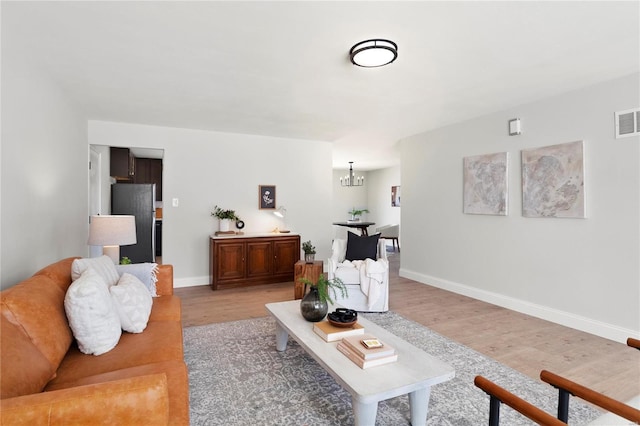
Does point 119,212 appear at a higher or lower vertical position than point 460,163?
lower

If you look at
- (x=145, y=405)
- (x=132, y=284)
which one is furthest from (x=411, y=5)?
(x=132, y=284)

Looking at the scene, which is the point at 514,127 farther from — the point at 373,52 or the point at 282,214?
the point at 282,214

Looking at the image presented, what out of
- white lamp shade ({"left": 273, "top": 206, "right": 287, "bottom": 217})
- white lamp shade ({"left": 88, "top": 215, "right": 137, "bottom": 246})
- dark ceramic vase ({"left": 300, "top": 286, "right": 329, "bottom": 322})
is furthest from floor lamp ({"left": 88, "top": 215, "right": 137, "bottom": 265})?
white lamp shade ({"left": 273, "top": 206, "right": 287, "bottom": 217})

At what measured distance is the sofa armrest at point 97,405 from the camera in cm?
105

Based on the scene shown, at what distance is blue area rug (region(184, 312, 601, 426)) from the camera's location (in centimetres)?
191

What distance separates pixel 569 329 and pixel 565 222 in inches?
41.9

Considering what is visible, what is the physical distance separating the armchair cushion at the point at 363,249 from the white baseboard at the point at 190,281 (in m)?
2.33

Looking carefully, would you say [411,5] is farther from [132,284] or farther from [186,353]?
[186,353]

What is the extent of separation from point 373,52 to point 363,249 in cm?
239

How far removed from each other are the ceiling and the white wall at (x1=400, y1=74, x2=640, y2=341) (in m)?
0.29

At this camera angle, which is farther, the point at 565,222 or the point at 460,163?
the point at 460,163

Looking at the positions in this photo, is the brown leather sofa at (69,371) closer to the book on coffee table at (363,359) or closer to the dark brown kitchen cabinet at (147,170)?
the book on coffee table at (363,359)

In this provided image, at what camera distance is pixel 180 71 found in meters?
2.85

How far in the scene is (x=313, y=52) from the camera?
8.21ft
